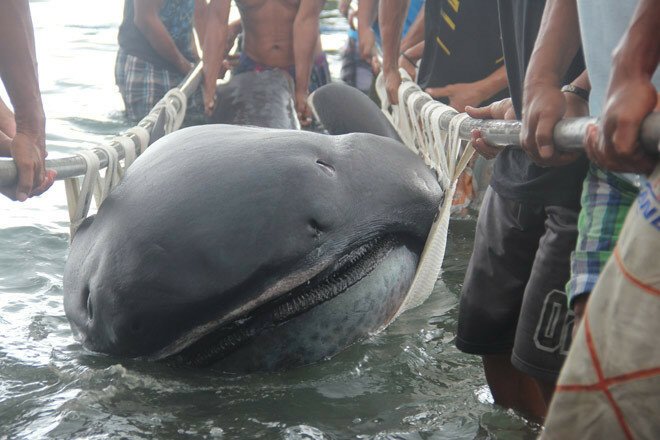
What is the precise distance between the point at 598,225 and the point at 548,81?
409 millimetres

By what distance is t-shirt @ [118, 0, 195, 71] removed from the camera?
8477 millimetres

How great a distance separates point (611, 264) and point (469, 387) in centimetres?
173

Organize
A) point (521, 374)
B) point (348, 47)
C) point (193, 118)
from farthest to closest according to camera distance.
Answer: point (348, 47) < point (193, 118) < point (521, 374)

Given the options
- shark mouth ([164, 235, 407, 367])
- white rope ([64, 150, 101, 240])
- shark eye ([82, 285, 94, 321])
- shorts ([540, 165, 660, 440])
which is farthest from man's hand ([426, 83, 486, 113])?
shorts ([540, 165, 660, 440])

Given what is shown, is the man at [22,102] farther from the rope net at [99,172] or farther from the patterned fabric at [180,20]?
the patterned fabric at [180,20]

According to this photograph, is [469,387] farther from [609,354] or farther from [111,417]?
[609,354]

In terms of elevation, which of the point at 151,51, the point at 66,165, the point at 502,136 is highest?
the point at 502,136

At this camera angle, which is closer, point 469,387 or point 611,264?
point 611,264

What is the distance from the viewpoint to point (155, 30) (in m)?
8.20

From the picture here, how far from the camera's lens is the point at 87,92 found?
10.4 meters

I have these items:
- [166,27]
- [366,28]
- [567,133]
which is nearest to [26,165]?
[567,133]

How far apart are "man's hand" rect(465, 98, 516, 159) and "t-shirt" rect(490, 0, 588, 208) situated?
2.6 inches

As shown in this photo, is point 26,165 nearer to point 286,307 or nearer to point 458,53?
point 286,307

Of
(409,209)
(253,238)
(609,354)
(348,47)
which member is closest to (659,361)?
(609,354)
